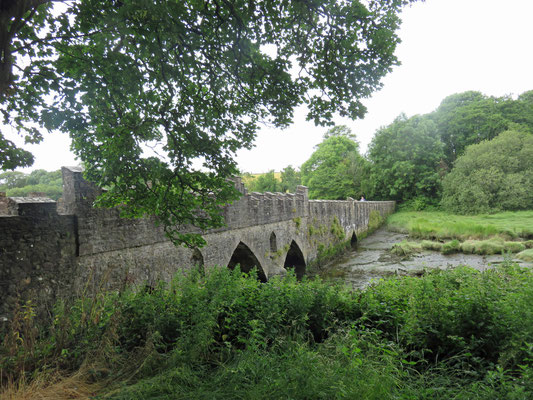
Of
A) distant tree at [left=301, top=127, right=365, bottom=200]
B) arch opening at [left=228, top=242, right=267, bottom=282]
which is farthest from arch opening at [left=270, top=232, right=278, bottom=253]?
distant tree at [left=301, top=127, right=365, bottom=200]

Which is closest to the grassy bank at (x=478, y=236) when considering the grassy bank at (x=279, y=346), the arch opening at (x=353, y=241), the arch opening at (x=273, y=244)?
the arch opening at (x=353, y=241)

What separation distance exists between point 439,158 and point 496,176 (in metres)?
11.1

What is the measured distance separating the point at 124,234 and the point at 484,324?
6.05 metres

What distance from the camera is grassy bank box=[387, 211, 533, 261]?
1798cm

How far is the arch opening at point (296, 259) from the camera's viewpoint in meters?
15.9

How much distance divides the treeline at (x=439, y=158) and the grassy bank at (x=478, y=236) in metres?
5.62

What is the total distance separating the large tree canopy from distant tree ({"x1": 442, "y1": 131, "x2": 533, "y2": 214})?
32.1 m

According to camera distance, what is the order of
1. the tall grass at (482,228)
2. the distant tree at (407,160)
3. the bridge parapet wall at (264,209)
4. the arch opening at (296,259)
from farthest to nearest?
the distant tree at (407,160), the tall grass at (482,228), the arch opening at (296,259), the bridge parapet wall at (264,209)

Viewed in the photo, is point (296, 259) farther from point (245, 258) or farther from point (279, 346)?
point (279, 346)

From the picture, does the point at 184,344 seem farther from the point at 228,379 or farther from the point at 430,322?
the point at 430,322

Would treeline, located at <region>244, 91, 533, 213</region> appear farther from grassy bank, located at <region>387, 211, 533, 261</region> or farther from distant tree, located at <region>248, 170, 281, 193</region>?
distant tree, located at <region>248, 170, 281, 193</region>

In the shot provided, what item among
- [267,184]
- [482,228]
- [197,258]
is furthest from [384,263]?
[267,184]

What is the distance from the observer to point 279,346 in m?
3.86

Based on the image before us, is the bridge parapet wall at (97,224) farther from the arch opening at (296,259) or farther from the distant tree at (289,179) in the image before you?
the distant tree at (289,179)
